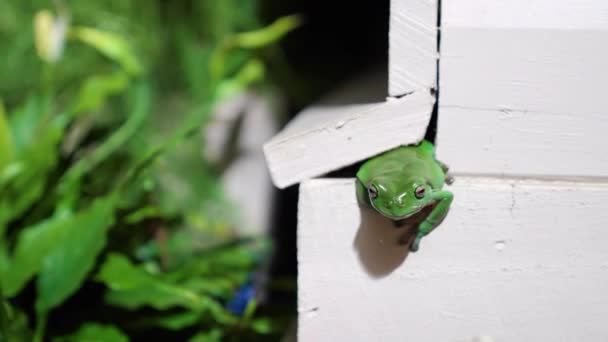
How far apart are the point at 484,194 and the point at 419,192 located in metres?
0.07

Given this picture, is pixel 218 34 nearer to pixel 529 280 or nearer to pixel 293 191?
pixel 293 191

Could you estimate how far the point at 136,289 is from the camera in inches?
34.0

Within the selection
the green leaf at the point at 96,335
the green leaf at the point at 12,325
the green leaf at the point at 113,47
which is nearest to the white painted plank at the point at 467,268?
the green leaf at the point at 96,335

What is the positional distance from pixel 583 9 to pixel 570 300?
30 centimetres

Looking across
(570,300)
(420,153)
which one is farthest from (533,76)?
(570,300)

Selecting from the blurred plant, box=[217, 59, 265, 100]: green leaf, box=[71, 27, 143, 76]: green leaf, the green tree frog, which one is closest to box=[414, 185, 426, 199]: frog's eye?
the green tree frog

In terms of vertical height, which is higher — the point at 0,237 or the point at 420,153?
the point at 420,153

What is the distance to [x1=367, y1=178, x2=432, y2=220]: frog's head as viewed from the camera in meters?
0.57

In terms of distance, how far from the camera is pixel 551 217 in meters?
0.60

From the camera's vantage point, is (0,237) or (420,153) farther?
(0,237)

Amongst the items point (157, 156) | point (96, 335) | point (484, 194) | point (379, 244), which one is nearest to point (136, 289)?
point (96, 335)

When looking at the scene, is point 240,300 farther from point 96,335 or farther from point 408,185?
point 408,185

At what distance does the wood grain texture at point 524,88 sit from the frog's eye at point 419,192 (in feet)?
0.16

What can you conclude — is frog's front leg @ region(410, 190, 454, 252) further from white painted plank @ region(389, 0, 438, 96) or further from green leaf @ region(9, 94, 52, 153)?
green leaf @ region(9, 94, 52, 153)
